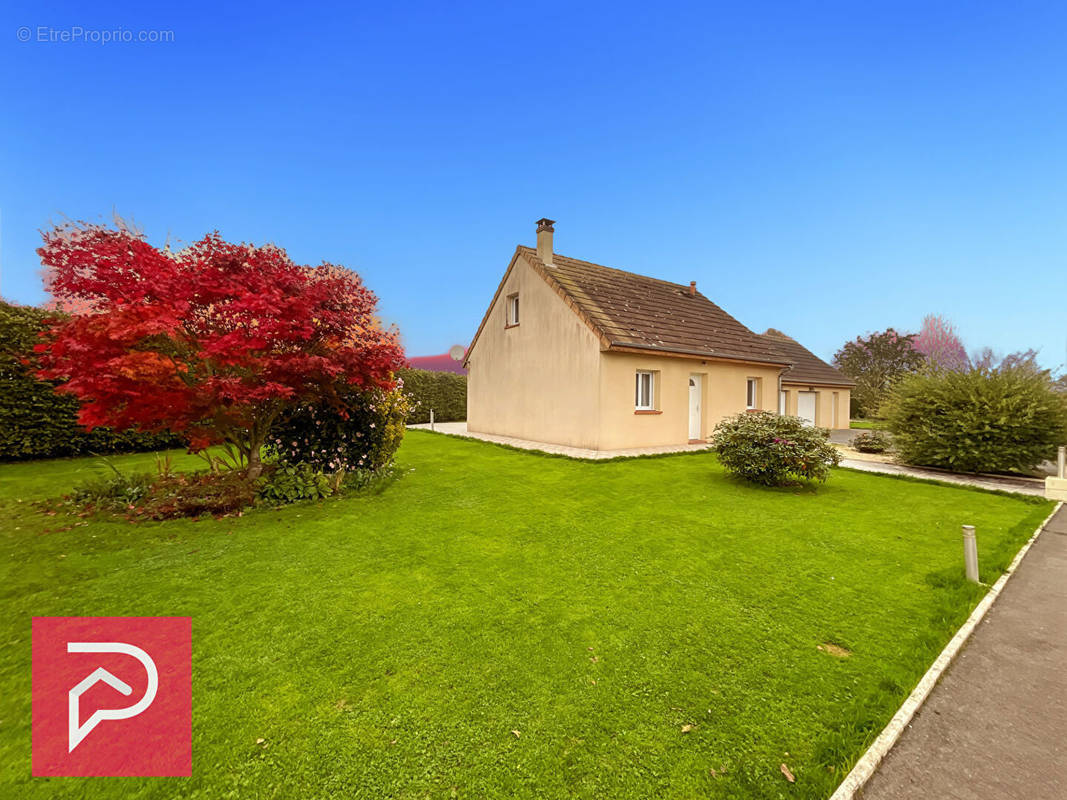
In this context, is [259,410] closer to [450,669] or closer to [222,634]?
[222,634]

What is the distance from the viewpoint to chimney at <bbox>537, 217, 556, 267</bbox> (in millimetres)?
15727

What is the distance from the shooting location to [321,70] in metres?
18.9

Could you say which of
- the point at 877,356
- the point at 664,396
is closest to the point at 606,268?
the point at 664,396

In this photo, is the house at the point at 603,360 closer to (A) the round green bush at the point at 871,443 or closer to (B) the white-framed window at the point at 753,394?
(B) the white-framed window at the point at 753,394

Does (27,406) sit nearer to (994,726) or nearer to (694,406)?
(994,726)

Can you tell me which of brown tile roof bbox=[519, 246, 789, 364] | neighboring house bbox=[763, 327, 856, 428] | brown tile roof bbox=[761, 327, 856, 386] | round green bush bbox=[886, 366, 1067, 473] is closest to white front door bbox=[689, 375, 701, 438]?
brown tile roof bbox=[519, 246, 789, 364]

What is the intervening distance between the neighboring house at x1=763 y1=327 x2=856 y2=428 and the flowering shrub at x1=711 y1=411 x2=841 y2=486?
13.7m

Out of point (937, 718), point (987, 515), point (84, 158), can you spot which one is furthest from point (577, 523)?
point (84, 158)

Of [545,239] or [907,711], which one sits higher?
[545,239]

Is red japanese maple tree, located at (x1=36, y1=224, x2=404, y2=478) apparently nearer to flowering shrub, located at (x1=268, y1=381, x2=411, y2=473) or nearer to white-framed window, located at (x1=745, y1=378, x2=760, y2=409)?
flowering shrub, located at (x1=268, y1=381, x2=411, y2=473)

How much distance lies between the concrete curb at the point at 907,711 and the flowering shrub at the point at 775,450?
4437 mm

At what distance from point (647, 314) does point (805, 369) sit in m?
15.0

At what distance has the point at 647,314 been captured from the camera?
15.8m

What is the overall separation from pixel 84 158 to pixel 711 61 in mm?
29842
